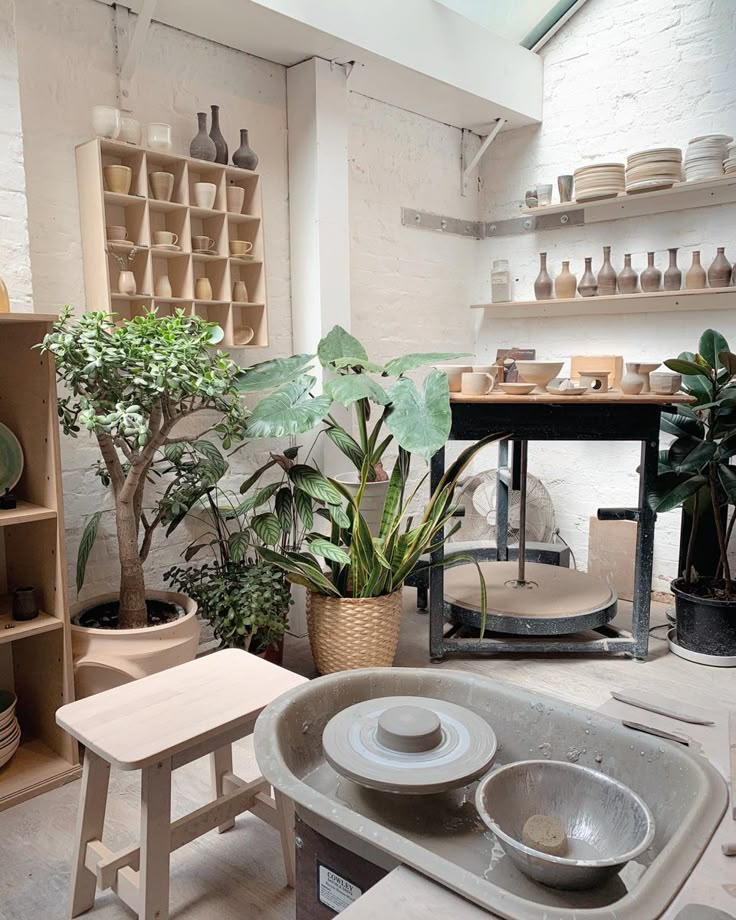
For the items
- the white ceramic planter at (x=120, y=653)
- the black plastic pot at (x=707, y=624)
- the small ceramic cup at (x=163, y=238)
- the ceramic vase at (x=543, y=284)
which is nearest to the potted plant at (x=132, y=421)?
the white ceramic planter at (x=120, y=653)

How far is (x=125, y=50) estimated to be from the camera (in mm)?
2693

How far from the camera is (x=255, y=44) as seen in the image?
9.94ft

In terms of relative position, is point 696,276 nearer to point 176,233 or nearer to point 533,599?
point 533,599

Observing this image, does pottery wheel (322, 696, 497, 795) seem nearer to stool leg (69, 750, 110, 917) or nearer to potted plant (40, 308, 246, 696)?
stool leg (69, 750, 110, 917)

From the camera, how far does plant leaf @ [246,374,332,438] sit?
241 cm

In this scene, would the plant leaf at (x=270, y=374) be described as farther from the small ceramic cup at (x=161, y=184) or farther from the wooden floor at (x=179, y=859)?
the wooden floor at (x=179, y=859)

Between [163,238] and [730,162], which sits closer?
[163,238]

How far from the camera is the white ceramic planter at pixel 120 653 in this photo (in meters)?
2.21

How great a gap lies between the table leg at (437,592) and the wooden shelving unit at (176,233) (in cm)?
87

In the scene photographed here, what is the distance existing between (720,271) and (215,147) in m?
2.31

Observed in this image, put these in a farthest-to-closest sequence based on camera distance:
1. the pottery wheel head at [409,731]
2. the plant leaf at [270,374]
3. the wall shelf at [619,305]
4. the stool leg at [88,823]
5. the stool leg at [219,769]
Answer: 1. the wall shelf at [619,305]
2. the plant leaf at [270,374]
3. the stool leg at [219,769]
4. the stool leg at [88,823]
5. the pottery wheel head at [409,731]

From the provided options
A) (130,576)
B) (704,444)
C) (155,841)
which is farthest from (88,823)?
(704,444)

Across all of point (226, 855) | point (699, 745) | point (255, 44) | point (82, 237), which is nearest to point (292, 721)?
point (699, 745)

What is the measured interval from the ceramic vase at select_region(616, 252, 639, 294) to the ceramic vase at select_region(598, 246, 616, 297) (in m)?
0.04
